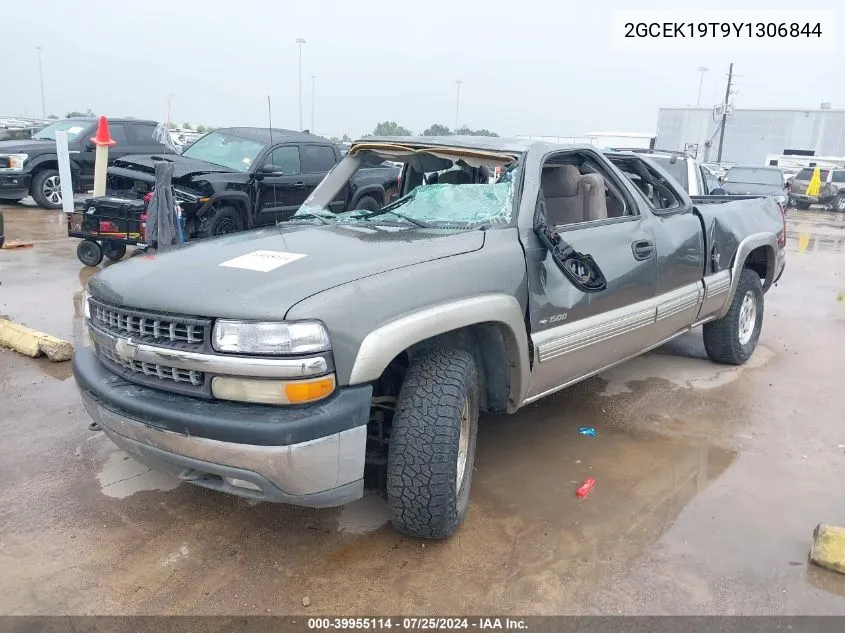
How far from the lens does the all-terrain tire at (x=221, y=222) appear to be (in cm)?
862

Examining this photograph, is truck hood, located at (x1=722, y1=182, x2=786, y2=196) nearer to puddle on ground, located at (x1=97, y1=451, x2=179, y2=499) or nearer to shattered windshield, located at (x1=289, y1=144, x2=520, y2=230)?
shattered windshield, located at (x1=289, y1=144, x2=520, y2=230)

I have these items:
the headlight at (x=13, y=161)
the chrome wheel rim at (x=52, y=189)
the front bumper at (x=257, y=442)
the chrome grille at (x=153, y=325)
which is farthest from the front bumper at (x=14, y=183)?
the front bumper at (x=257, y=442)

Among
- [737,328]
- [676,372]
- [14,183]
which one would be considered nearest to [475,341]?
[676,372]

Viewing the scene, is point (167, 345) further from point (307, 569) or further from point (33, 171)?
point (33, 171)

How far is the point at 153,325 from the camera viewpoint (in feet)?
8.86

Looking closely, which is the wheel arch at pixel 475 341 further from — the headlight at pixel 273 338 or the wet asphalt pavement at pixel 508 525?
the wet asphalt pavement at pixel 508 525

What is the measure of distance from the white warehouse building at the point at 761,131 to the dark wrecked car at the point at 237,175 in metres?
61.2

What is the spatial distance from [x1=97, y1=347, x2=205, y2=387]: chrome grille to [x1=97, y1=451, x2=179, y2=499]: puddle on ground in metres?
0.81

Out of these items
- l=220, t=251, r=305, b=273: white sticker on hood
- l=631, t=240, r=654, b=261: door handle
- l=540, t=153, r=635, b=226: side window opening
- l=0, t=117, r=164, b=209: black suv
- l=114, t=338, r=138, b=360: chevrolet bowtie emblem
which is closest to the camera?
l=114, t=338, r=138, b=360: chevrolet bowtie emblem

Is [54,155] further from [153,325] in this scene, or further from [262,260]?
[153,325]

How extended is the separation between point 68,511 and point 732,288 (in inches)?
175

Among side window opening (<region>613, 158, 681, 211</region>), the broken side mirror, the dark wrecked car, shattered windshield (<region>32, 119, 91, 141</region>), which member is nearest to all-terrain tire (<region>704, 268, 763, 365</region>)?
side window opening (<region>613, 158, 681, 211</region>)

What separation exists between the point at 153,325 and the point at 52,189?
1206cm

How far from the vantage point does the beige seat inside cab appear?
13.5ft
